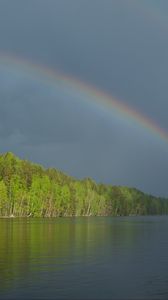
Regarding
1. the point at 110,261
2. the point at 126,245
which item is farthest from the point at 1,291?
the point at 126,245

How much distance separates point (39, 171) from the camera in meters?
192

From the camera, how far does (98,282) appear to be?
36.2 meters

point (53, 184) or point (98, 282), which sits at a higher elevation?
point (53, 184)

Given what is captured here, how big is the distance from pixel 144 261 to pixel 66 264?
28.9 ft

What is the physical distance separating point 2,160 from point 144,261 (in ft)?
413

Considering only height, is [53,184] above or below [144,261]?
above

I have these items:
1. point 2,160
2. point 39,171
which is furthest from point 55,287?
point 39,171

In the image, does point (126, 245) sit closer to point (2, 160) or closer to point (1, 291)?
point (1, 291)

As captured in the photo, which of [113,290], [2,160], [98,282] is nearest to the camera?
[113,290]

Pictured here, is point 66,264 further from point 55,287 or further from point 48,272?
point 55,287

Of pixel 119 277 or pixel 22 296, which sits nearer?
pixel 22 296

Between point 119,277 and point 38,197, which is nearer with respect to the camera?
point 119,277

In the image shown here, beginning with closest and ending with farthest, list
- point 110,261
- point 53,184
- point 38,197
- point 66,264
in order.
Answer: point 66,264 → point 110,261 → point 38,197 → point 53,184

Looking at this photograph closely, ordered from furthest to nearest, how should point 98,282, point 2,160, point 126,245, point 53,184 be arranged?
point 53,184 < point 2,160 < point 126,245 < point 98,282
